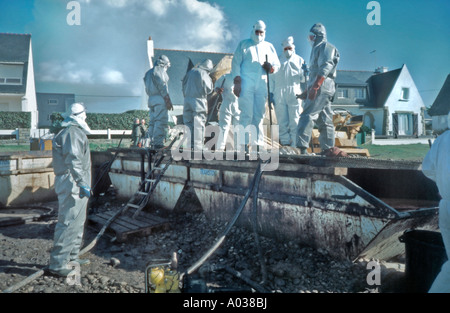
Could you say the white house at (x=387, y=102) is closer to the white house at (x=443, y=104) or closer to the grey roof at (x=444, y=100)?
the grey roof at (x=444, y=100)

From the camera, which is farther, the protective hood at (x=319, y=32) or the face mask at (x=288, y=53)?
the face mask at (x=288, y=53)

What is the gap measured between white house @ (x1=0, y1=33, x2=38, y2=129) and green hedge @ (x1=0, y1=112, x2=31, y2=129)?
5202 mm

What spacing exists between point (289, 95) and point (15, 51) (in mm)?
30731

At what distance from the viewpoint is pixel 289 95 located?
6.90 meters

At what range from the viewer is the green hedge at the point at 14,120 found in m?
21.1

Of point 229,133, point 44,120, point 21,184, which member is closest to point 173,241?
point 229,133

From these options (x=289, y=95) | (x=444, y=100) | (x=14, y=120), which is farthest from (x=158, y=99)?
(x=444, y=100)

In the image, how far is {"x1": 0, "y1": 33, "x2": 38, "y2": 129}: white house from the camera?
27.0 metres

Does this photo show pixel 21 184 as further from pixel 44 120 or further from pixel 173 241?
pixel 44 120

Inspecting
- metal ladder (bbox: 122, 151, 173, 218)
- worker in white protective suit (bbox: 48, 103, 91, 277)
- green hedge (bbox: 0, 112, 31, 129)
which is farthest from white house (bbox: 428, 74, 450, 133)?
green hedge (bbox: 0, 112, 31, 129)

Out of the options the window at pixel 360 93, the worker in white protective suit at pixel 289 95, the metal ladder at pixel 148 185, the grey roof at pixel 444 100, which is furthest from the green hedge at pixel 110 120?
the grey roof at pixel 444 100

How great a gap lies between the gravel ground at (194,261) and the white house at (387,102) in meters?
25.9
